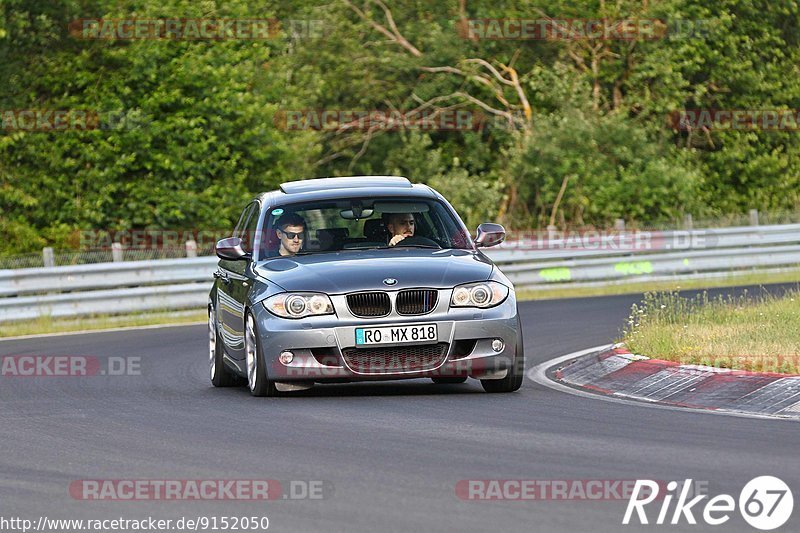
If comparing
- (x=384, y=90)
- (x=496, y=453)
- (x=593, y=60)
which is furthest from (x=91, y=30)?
(x=496, y=453)

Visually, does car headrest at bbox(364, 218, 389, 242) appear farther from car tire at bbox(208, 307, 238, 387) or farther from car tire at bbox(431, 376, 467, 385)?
car tire at bbox(208, 307, 238, 387)

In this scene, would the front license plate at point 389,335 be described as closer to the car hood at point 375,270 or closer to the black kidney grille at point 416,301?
the black kidney grille at point 416,301

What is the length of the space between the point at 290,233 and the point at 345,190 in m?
0.62

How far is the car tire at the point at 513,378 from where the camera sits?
12.2 m

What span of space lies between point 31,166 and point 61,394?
23.0m

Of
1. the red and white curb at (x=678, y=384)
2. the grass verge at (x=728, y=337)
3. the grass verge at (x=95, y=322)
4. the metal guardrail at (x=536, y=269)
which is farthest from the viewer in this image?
the metal guardrail at (x=536, y=269)

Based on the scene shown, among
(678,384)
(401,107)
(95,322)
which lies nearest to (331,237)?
(678,384)

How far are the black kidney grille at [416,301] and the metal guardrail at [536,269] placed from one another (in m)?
13.5

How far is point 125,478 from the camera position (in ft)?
27.7

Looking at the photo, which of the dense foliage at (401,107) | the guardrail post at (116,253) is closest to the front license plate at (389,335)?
the guardrail post at (116,253)

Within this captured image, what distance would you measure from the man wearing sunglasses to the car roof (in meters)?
0.23

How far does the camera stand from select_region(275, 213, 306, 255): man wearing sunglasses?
1307 cm

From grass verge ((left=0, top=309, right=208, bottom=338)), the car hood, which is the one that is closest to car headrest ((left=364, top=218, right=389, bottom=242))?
the car hood

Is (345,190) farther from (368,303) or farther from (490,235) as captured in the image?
(368,303)
